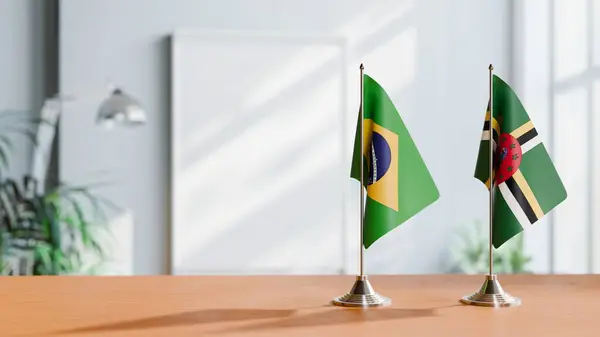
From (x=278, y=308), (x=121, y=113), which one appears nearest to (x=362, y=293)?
(x=278, y=308)

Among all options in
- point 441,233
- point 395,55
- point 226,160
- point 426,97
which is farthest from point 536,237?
point 226,160

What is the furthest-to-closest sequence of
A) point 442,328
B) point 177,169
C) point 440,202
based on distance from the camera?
point 440,202
point 177,169
point 442,328

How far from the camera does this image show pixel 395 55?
4.99 m


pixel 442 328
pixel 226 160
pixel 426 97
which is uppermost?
pixel 426 97

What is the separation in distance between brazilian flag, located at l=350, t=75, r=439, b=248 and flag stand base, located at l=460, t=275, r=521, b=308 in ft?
0.57

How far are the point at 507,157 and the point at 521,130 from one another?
57 millimetres

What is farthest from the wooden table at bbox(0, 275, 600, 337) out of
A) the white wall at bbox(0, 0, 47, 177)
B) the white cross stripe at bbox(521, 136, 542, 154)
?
the white wall at bbox(0, 0, 47, 177)

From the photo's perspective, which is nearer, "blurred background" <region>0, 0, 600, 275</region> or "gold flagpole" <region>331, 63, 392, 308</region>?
"gold flagpole" <region>331, 63, 392, 308</region>

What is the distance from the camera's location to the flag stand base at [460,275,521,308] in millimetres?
1384

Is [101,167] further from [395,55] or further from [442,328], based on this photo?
[442,328]

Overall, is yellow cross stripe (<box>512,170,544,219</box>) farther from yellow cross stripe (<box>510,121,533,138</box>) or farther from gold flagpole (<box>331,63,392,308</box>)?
gold flagpole (<box>331,63,392,308</box>)

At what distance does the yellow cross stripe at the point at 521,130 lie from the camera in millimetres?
1468

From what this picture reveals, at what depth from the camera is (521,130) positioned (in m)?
1.47

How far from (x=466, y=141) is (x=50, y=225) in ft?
8.28
